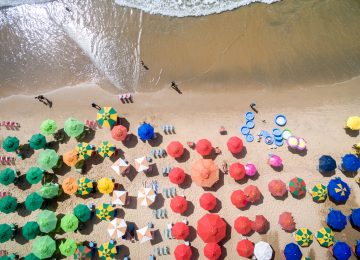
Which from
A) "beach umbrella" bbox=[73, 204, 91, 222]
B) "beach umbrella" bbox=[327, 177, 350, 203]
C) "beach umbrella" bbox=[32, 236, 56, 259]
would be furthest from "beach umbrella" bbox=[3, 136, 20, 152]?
"beach umbrella" bbox=[327, 177, 350, 203]

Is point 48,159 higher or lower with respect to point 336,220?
higher

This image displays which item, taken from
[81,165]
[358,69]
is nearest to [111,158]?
[81,165]

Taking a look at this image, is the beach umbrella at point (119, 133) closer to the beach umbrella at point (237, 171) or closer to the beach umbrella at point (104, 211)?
the beach umbrella at point (104, 211)

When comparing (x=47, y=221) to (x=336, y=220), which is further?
(x=47, y=221)

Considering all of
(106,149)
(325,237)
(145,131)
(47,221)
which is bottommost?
(325,237)

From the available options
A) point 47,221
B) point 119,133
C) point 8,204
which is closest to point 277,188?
point 119,133

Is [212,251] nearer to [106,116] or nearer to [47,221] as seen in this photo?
[47,221]

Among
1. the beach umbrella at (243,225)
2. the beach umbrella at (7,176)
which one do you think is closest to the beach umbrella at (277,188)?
the beach umbrella at (243,225)

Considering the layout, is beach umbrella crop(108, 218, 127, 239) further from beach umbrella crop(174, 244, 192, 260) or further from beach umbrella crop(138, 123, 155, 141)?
beach umbrella crop(138, 123, 155, 141)
